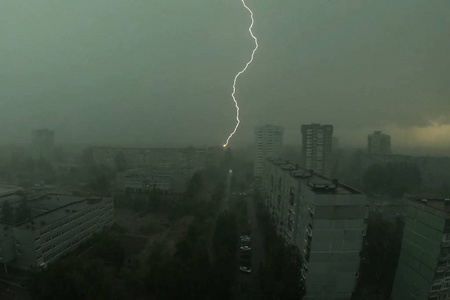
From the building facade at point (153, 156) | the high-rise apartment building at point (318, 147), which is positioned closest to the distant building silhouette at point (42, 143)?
the building facade at point (153, 156)

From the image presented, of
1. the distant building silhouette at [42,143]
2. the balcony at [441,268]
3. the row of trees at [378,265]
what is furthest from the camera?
the distant building silhouette at [42,143]

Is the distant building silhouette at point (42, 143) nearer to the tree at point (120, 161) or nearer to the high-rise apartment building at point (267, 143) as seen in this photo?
the tree at point (120, 161)

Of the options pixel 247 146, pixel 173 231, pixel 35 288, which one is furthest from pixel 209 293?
pixel 247 146

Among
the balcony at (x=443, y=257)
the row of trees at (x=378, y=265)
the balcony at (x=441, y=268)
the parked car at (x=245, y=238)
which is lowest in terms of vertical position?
the parked car at (x=245, y=238)

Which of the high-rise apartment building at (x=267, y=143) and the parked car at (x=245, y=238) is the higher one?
the high-rise apartment building at (x=267, y=143)

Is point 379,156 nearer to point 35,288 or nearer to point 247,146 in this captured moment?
point 247,146

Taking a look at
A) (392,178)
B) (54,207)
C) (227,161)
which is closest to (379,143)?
(392,178)

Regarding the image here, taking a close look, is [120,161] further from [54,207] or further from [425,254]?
[425,254]
